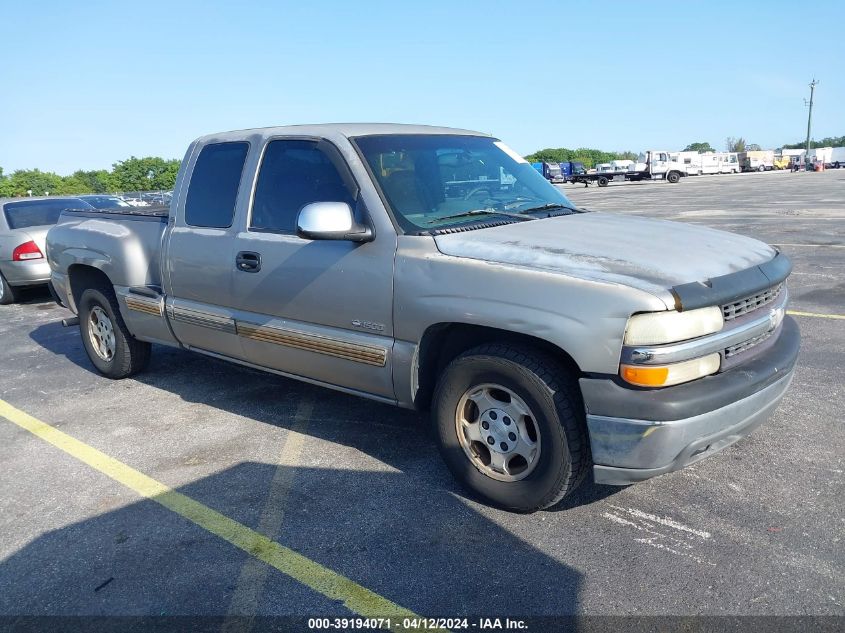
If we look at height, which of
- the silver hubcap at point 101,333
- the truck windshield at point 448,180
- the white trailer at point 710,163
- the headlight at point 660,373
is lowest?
the white trailer at point 710,163

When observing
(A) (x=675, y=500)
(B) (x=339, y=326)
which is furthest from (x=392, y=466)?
(A) (x=675, y=500)

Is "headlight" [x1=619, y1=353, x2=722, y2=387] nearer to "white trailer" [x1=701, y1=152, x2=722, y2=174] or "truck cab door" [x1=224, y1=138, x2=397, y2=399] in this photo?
"truck cab door" [x1=224, y1=138, x2=397, y2=399]

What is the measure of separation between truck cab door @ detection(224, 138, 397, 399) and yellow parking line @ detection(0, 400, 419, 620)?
0.98m

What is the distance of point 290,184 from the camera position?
4.16 meters

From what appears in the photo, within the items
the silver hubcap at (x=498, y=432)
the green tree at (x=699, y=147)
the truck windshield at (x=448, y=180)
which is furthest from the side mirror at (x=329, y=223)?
the green tree at (x=699, y=147)

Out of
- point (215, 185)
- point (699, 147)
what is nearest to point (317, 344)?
point (215, 185)

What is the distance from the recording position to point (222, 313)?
14.7 ft

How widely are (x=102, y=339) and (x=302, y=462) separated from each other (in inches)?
113

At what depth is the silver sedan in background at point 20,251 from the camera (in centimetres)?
939

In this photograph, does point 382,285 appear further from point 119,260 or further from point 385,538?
point 119,260

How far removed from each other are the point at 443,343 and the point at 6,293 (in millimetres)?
8726

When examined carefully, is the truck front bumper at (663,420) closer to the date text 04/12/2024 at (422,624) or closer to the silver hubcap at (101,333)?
the date text 04/12/2024 at (422,624)

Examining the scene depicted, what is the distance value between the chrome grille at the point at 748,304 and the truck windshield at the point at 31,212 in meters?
9.72

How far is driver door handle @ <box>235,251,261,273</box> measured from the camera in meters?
4.17
